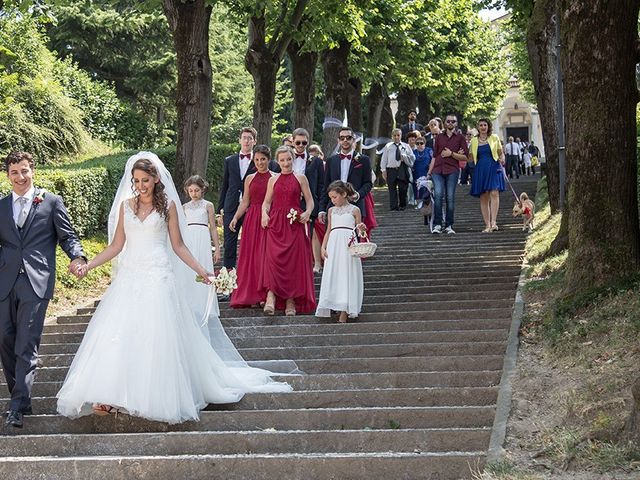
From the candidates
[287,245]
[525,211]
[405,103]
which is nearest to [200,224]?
[287,245]

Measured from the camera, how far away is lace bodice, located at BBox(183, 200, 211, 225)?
1408 centimetres

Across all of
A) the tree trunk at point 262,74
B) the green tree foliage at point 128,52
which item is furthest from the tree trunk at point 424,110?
the tree trunk at point 262,74

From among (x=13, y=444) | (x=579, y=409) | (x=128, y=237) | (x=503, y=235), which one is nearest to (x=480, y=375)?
(x=579, y=409)

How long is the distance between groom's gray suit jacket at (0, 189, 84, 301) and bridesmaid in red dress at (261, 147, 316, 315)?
164 inches

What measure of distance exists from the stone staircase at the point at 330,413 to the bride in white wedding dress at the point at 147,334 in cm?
24

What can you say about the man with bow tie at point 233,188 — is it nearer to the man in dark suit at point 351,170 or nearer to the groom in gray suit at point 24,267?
the man in dark suit at point 351,170

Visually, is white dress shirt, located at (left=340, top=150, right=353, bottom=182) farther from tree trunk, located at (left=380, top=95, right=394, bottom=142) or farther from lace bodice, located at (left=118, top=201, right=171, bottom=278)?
tree trunk, located at (left=380, top=95, right=394, bottom=142)

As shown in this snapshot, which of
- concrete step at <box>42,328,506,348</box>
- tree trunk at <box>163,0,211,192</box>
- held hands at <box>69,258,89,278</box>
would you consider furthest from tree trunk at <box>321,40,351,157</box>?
held hands at <box>69,258,89,278</box>

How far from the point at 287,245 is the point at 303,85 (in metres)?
14.9

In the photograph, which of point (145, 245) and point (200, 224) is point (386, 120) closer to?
point (200, 224)

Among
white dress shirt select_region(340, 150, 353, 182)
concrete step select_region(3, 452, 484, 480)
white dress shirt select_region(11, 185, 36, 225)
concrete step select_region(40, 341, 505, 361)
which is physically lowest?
concrete step select_region(3, 452, 484, 480)

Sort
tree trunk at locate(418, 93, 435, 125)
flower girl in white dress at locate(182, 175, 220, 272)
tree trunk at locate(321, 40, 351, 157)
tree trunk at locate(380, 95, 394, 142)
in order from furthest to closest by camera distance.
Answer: tree trunk at locate(418, 93, 435, 125), tree trunk at locate(380, 95, 394, 142), tree trunk at locate(321, 40, 351, 157), flower girl in white dress at locate(182, 175, 220, 272)

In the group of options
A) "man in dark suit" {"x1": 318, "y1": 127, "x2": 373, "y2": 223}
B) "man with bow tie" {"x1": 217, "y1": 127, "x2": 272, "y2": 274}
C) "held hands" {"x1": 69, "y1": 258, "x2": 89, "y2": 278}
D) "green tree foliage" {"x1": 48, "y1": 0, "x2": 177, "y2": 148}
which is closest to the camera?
"held hands" {"x1": 69, "y1": 258, "x2": 89, "y2": 278}

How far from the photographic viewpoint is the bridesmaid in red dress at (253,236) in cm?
1365
